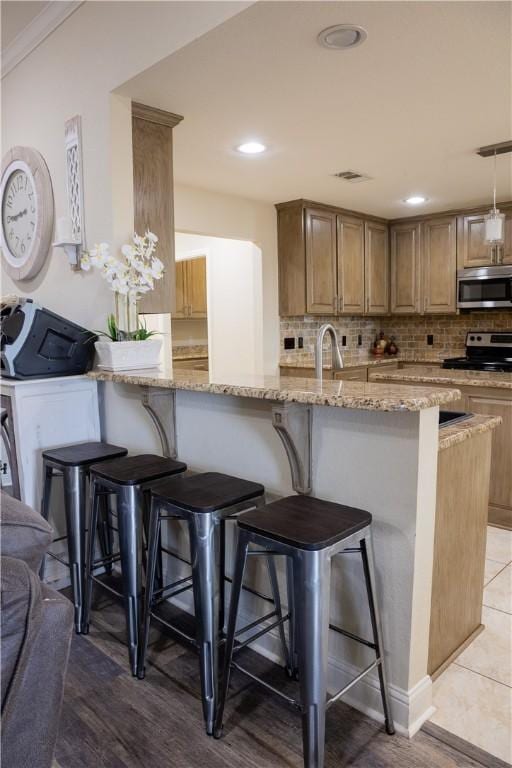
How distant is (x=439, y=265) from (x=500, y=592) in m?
3.49

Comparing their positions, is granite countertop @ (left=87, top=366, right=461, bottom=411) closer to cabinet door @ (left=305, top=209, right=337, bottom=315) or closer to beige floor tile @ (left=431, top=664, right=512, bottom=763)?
beige floor tile @ (left=431, top=664, right=512, bottom=763)

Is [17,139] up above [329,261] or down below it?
above

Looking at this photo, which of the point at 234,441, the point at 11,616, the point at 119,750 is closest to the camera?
the point at 11,616

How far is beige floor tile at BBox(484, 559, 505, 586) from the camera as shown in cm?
267

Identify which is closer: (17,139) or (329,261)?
(17,139)

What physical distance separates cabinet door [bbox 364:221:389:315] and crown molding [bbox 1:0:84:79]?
10.8 feet

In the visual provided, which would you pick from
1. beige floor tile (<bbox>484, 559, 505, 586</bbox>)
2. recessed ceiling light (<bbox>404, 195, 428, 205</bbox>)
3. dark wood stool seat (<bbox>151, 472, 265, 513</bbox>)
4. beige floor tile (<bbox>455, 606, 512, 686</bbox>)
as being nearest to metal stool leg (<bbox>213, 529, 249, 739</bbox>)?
dark wood stool seat (<bbox>151, 472, 265, 513</bbox>)

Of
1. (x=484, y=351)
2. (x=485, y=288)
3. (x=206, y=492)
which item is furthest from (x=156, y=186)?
(x=484, y=351)

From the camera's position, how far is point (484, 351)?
5.18 meters

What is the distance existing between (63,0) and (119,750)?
3.07 meters

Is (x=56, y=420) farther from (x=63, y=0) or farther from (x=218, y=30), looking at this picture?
(x=63, y=0)

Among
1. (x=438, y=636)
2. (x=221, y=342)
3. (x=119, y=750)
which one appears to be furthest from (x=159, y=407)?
(x=221, y=342)

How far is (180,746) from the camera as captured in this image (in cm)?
156

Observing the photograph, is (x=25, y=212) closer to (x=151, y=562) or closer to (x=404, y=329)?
(x=151, y=562)
